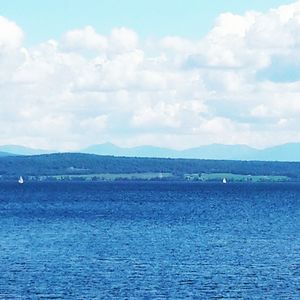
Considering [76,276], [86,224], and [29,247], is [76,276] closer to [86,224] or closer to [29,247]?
[29,247]

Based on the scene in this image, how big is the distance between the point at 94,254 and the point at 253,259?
38.8ft

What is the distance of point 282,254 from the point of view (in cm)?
6931

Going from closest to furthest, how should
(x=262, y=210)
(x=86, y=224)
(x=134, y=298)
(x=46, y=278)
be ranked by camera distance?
(x=134, y=298)
(x=46, y=278)
(x=86, y=224)
(x=262, y=210)

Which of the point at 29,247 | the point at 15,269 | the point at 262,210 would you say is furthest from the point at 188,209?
the point at 15,269

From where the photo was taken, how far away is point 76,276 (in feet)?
188

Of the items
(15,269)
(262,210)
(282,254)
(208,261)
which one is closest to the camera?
(15,269)

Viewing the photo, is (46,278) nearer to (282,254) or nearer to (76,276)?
(76,276)

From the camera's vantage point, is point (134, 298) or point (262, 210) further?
point (262, 210)

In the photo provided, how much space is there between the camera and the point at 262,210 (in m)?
138

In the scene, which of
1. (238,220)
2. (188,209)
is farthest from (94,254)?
(188,209)

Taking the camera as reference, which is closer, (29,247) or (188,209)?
(29,247)

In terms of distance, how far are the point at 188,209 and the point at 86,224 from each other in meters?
39.4

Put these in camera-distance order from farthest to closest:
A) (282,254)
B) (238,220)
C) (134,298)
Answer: (238,220), (282,254), (134,298)

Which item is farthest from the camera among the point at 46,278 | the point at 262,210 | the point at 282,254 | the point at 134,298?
the point at 262,210
